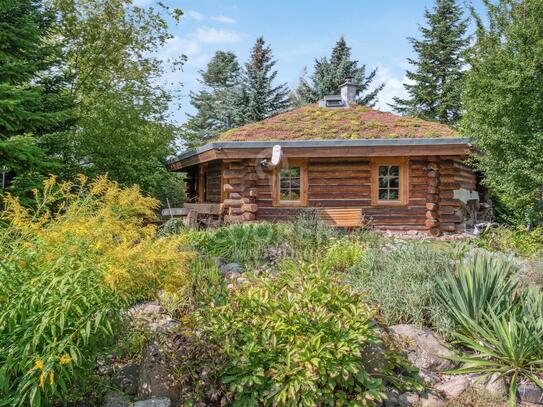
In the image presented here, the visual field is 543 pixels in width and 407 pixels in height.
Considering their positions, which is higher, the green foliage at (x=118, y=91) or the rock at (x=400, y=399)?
the green foliage at (x=118, y=91)

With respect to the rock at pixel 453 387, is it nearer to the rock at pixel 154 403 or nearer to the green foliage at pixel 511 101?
the rock at pixel 154 403

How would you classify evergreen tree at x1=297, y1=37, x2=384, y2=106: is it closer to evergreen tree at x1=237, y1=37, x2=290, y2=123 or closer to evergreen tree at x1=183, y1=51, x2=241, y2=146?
evergreen tree at x1=237, y1=37, x2=290, y2=123

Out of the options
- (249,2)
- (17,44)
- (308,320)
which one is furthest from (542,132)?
(17,44)

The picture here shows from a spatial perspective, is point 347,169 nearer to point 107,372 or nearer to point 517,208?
point 517,208

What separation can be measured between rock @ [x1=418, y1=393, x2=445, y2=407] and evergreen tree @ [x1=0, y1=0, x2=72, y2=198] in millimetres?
7451

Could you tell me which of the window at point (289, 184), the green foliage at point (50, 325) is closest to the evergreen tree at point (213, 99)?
the window at point (289, 184)

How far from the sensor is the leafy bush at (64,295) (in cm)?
243

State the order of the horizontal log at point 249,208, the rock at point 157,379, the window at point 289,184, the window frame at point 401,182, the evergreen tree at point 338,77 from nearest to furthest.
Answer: the rock at point 157,379
the horizontal log at point 249,208
the window frame at point 401,182
the window at point 289,184
the evergreen tree at point 338,77

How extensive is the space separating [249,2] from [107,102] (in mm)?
7980

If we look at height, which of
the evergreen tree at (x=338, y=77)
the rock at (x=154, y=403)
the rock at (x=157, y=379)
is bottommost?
the rock at (x=154, y=403)

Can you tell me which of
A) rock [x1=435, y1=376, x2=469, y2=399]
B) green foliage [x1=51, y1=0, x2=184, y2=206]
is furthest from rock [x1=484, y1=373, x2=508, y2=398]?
green foliage [x1=51, y1=0, x2=184, y2=206]

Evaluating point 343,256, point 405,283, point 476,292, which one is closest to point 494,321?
point 476,292

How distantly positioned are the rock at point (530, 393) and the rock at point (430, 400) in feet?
2.45

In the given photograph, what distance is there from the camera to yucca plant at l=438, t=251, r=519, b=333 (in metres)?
4.38
